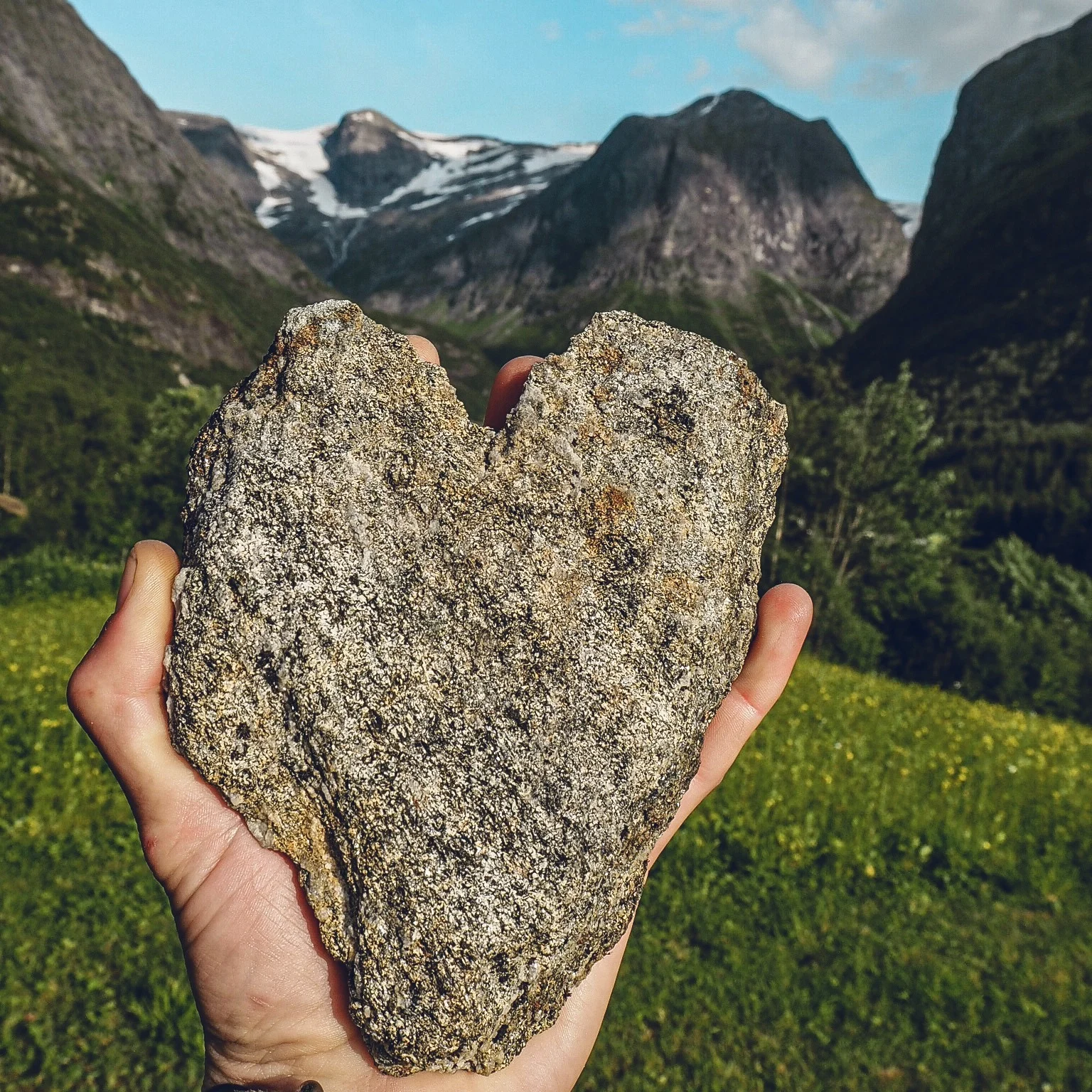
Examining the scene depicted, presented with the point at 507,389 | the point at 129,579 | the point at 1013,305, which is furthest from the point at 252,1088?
the point at 1013,305

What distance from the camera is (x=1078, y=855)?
8.34 meters

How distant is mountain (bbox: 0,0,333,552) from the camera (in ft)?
133

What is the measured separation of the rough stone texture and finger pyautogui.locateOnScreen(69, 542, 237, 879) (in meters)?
0.10

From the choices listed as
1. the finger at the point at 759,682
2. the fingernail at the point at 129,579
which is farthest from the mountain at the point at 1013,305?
the fingernail at the point at 129,579

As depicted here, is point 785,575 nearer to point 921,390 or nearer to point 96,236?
point 921,390

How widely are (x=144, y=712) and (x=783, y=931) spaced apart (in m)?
6.35

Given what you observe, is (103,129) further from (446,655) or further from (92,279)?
(446,655)

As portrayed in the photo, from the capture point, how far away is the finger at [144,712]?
310 cm

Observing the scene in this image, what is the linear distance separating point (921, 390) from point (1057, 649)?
37913 mm

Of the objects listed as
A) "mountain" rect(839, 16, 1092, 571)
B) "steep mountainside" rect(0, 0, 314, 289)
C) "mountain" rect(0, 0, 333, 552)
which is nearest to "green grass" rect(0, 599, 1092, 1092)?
"mountain" rect(0, 0, 333, 552)

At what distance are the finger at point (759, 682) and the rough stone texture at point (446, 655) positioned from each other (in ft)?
2.19

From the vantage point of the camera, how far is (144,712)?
10.2 ft

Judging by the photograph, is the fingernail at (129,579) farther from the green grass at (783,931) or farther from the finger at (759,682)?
the green grass at (783,931)

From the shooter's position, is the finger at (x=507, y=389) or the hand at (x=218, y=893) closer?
the hand at (x=218, y=893)
